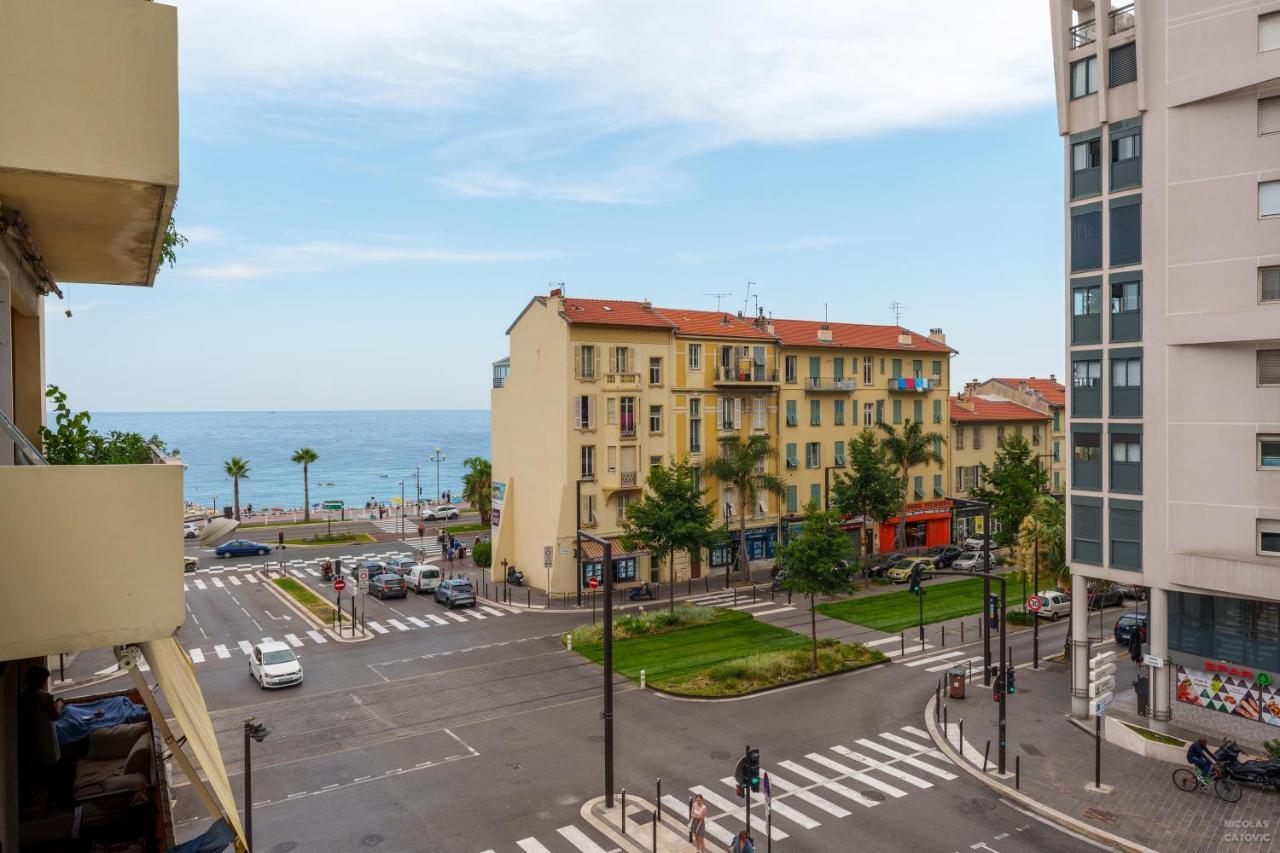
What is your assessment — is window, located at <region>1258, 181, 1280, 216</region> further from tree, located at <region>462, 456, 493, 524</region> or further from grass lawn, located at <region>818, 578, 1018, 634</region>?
tree, located at <region>462, 456, 493, 524</region>

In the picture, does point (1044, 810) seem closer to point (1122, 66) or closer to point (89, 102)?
point (1122, 66)

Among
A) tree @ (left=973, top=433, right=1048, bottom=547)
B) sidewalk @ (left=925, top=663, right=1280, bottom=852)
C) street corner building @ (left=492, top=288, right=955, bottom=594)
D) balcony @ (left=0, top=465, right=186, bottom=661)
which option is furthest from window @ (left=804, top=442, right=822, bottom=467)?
balcony @ (left=0, top=465, right=186, bottom=661)

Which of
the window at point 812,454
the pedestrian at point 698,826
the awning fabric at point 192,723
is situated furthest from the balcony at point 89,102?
the window at point 812,454

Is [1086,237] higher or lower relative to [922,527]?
higher

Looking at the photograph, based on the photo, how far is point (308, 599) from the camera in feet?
154

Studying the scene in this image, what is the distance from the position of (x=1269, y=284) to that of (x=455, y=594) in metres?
37.6

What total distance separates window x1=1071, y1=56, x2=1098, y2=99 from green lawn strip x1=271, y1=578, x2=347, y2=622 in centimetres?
3801

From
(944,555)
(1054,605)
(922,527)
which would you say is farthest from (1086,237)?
(922,527)

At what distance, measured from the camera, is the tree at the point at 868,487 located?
172ft

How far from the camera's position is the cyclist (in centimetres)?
2142

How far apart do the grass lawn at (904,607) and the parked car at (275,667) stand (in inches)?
997

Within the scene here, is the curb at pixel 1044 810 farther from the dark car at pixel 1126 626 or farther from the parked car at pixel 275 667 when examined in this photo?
the parked car at pixel 275 667

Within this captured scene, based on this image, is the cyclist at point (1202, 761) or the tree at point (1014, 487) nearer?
the cyclist at point (1202, 761)

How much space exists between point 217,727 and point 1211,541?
100 feet
